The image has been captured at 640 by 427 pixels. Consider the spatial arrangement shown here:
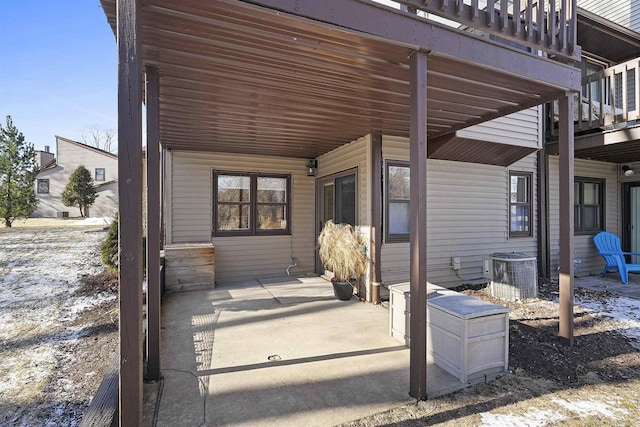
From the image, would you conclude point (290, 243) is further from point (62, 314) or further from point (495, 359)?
point (495, 359)

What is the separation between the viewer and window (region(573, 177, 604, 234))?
284 inches

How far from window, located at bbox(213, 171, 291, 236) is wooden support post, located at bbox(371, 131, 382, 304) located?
A: 237 centimetres

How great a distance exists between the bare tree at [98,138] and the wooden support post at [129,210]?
3632cm

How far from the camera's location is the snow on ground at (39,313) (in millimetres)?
2787

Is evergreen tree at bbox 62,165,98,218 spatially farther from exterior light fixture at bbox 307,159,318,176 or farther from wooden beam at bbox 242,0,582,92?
wooden beam at bbox 242,0,582,92

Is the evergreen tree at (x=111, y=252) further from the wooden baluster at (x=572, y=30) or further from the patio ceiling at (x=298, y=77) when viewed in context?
the wooden baluster at (x=572, y=30)

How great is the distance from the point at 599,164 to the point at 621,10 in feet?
14.2

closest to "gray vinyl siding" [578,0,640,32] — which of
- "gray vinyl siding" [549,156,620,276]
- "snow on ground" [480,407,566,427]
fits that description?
"gray vinyl siding" [549,156,620,276]

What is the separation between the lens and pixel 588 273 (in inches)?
280

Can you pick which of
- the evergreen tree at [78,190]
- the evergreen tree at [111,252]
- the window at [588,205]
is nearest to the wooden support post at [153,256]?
the evergreen tree at [111,252]

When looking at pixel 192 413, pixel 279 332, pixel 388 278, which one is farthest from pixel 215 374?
pixel 388 278

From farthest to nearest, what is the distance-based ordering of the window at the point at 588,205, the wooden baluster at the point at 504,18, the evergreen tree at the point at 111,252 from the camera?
the window at the point at 588,205
the evergreen tree at the point at 111,252
the wooden baluster at the point at 504,18

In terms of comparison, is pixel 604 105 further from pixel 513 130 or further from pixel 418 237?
pixel 418 237

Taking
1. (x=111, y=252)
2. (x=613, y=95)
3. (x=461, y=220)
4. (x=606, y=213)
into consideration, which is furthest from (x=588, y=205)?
(x=111, y=252)
